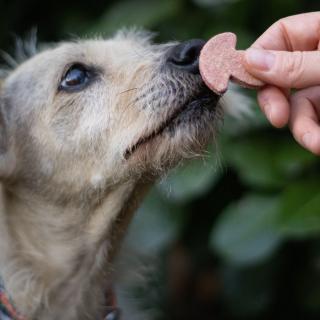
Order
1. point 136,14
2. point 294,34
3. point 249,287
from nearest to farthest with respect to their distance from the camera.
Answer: point 294,34
point 136,14
point 249,287

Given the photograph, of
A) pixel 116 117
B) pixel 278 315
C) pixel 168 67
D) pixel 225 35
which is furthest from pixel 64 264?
pixel 278 315

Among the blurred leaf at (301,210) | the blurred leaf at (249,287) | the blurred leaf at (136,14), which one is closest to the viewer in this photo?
the blurred leaf at (301,210)

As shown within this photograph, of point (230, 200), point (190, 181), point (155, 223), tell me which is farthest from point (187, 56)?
point (230, 200)

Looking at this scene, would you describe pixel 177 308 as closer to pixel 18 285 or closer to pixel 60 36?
pixel 60 36

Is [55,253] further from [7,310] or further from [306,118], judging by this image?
[306,118]

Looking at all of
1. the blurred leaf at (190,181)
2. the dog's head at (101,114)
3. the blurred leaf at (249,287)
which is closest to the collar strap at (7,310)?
the dog's head at (101,114)

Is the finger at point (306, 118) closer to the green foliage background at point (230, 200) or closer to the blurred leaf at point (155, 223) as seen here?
the green foliage background at point (230, 200)
